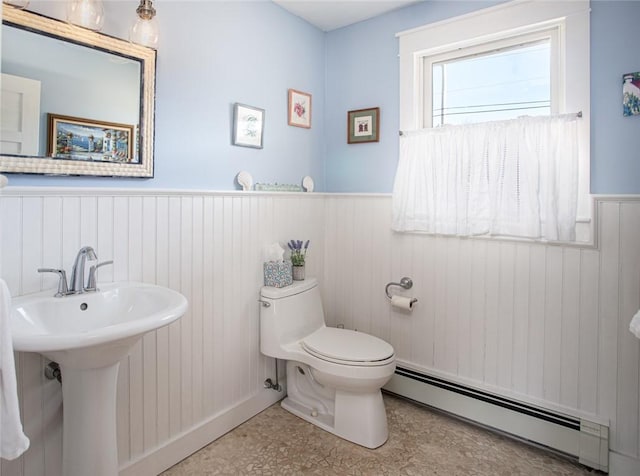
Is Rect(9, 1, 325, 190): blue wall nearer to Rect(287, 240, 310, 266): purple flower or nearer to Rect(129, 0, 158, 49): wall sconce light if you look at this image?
Rect(129, 0, 158, 49): wall sconce light

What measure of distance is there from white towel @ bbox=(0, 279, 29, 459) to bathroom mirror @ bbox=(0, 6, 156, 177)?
2.12ft

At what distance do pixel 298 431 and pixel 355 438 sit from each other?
32 cm

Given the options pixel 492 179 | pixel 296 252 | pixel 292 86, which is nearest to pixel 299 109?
pixel 292 86

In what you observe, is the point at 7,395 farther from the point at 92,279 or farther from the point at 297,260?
the point at 297,260

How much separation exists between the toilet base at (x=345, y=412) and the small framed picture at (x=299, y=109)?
1528mm

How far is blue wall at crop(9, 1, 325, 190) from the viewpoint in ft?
5.75

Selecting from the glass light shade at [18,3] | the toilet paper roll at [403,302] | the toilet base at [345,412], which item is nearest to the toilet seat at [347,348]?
the toilet base at [345,412]

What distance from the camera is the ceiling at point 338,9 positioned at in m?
2.33

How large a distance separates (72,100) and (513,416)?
8.13ft

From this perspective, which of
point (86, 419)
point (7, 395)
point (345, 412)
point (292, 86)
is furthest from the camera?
point (292, 86)

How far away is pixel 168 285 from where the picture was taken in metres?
1.77

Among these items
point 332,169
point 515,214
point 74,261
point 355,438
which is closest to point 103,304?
point 74,261

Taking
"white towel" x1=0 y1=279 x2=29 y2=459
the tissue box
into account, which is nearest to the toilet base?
the tissue box

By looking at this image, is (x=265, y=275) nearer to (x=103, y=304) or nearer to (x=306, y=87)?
(x=103, y=304)
